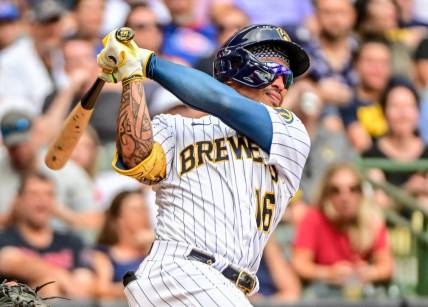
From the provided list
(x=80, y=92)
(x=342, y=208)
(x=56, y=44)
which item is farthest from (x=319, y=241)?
(x=56, y=44)

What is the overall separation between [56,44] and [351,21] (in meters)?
2.72

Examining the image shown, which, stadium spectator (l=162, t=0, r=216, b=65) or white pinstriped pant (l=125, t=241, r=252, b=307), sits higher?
white pinstriped pant (l=125, t=241, r=252, b=307)

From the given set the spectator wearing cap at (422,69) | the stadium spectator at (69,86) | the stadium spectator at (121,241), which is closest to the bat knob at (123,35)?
the stadium spectator at (121,241)

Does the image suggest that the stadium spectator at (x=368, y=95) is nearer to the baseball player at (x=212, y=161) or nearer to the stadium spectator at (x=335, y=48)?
the stadium spectator at (x=335, y=48)

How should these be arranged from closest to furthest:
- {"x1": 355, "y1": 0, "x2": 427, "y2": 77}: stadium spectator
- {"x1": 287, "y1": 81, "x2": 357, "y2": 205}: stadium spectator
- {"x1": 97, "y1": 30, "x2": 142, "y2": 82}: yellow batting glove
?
1. {"x1": 97, "y1": 30, "x2": 142, "y2": 82}: yellow batting glove
2. {"x1": 287, "y1": 81, "x2": 357, "y2": 205}: stadium spectator
3. {"x1": 355, "y1": 0, "x2": 427, "y2": 77}: stadium spectator

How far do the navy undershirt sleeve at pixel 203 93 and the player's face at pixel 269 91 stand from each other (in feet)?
0.83

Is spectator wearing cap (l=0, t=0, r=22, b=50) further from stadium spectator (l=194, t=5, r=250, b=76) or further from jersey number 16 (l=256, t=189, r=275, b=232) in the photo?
jersey number 16 (l=256, t=189, r=275, b=232)

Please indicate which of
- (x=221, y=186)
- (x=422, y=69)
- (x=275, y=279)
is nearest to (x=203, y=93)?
(x=221, y=186)

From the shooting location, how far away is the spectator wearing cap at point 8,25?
800cm

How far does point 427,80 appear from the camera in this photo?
30.2ft

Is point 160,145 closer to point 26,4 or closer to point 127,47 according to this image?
point 127,47

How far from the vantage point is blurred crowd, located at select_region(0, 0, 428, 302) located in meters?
6.93

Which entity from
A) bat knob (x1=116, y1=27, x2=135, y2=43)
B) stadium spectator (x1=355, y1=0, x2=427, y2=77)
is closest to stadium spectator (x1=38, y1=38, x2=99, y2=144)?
stadium spectator (x1=355, y1=0, x2=427, y2=77)

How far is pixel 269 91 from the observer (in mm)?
3977
